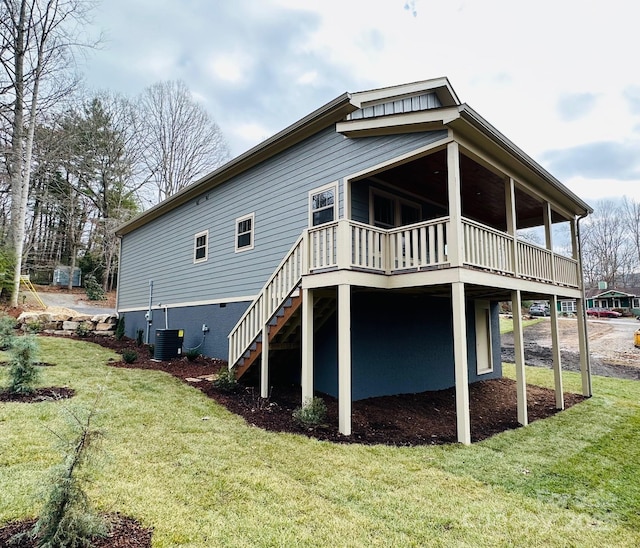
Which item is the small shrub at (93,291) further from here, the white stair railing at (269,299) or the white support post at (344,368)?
the white support post at (344,368)

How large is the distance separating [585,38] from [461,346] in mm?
10592

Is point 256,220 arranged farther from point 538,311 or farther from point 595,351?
point 538,311

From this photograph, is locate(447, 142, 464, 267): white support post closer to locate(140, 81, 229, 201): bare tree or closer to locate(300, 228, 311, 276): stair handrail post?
locate(300, 228, 311, 276): stair handrail post

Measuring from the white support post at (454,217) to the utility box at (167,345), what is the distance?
8.73 metres

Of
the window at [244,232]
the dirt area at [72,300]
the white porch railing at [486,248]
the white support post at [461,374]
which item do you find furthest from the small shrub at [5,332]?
the white porch railing at [486,248]

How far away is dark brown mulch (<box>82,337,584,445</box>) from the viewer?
6160 mm

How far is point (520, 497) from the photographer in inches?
161

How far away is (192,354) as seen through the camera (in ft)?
36.8

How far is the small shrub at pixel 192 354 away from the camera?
11.2 meters

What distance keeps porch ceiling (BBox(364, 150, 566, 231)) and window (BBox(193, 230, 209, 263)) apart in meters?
6.20

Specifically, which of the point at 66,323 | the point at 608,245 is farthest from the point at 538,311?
the point at 66,323

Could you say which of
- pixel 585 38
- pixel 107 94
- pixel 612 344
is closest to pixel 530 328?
pixel 612 344

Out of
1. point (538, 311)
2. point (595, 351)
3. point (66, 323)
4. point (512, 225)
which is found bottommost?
point (595, 351)

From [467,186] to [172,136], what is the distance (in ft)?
74.4
